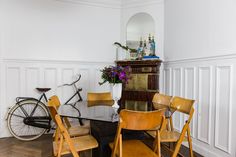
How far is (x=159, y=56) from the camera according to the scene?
12.2 feet

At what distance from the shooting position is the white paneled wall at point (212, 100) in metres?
2.12

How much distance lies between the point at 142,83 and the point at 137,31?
124 cm

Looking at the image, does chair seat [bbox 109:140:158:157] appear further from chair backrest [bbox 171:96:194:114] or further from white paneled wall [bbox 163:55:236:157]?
white paneled wall [bbox 163:55:236:157]

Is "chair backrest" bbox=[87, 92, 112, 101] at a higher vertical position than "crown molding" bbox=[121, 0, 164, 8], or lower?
lower

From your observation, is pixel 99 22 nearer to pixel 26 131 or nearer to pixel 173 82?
pixel 173 82

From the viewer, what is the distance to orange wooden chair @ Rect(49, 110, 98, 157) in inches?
62.7

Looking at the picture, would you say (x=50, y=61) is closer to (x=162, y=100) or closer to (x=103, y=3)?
(x=103, y=3)

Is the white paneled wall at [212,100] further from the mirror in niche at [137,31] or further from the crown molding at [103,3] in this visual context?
the crown molding at [103,3]

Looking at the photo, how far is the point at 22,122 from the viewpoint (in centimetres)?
327

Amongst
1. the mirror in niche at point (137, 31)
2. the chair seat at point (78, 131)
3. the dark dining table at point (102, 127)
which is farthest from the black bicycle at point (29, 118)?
the mirror in niche at point (137, 31)

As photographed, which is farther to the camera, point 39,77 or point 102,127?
point 39,77

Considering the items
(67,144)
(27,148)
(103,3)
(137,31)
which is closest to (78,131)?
(67,144)

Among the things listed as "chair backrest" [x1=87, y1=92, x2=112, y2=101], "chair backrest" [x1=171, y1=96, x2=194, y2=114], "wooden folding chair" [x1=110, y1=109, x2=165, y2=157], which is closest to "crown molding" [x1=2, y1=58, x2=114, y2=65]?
"chair backrest" [x1=87, y1=92, x2=112, y2=101]

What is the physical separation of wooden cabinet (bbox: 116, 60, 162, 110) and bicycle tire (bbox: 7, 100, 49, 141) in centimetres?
155
